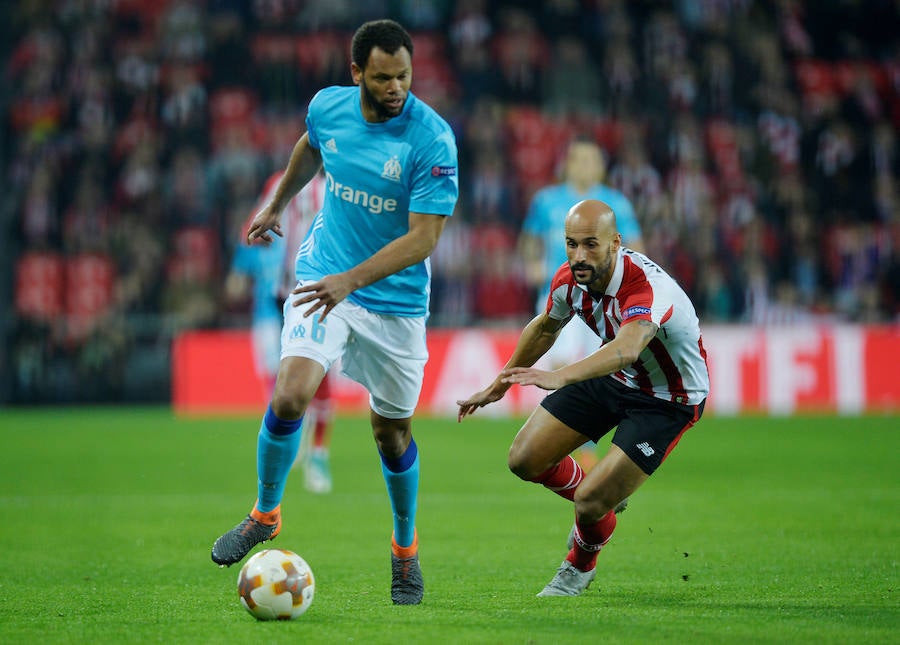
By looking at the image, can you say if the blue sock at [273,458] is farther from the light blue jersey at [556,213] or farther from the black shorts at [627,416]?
the light blue jersey at [556,213]

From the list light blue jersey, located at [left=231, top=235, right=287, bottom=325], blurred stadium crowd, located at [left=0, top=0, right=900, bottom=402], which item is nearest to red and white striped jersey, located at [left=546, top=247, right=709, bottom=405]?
light blue jersey, located at [left=231, top=235, right=287, bottom=325]

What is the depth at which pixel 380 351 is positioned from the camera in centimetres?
588

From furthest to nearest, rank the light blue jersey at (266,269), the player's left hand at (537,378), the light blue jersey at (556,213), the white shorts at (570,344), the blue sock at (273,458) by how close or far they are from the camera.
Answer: the white shorts at (570,344), the light blue jersey at (556,213), the light blue jersey at (266,269), the blue sock at (273,458), the player's left hand at (537,378)

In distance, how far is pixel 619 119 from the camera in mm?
19953

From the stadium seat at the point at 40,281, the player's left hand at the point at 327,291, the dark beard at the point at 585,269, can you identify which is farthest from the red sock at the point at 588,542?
the stadium seat at the point at 40,281

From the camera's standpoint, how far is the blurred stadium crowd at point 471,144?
707 inches

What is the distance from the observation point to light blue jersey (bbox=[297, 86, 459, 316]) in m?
5.66

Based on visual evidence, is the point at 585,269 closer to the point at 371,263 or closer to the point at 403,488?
the point at 371,263

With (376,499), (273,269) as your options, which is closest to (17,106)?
(273,269)

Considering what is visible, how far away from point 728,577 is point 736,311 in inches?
467

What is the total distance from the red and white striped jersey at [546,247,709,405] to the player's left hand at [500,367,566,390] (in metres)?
0.54

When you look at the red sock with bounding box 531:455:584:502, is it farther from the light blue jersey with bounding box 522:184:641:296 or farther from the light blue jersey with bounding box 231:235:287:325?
the light blue jersey with bounding box 522:184:641:296

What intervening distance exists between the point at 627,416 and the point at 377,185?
162 cm

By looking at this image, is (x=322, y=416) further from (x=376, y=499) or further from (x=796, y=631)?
(x=796, y=631)
